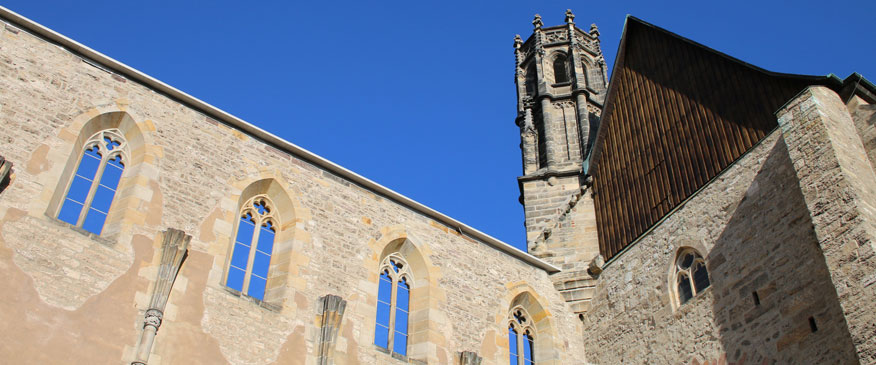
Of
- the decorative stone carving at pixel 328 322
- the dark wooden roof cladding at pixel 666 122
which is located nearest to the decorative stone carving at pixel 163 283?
the decorative stone carving at pixel 328 322

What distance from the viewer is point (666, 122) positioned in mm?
15094

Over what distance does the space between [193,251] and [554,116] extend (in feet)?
36.9

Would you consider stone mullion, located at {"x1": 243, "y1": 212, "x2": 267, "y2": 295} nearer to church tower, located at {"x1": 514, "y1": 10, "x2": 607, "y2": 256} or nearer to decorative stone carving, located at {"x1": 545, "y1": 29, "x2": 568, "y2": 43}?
church tower, located at {"x1": 514, "y1": 10, "x2": 607, "y2": 256}

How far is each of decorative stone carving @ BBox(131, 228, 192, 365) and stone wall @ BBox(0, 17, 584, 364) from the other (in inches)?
5.4

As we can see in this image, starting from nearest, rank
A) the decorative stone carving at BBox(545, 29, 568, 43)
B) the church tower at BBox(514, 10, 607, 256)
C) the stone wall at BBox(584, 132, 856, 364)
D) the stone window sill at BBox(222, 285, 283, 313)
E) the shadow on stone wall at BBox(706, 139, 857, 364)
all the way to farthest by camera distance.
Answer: the shadow on stone wall at BBox(706, 139, 857, 364) < the stone wall at BBox(584, 132, 856, 364) < the stone window sill at BBox(222, 285, 283, 313) < the church tower at BBox(514, 10, 607, 256) < the decorative stone carving at BBox(545, 29, 568, 43)

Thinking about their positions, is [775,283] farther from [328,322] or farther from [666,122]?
[328,322]

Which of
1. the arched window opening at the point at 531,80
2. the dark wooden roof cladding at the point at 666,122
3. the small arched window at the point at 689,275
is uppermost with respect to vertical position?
the arched window opening at the point at 531,80

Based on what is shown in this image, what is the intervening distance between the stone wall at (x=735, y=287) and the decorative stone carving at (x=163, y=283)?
292 inches

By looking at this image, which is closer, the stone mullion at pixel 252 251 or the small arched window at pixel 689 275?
the stone mullion at pixel 252 251

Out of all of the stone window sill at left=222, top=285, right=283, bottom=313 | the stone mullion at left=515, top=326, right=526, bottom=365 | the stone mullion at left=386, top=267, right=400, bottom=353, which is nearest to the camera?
the stone window sill at left=222, top=285, right=283, bottom=313

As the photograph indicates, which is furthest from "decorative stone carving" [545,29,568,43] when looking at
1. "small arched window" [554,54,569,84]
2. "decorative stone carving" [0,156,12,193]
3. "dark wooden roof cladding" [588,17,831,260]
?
"decorative stone carving" [0,156,12,193]

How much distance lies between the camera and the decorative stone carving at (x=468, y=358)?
512 inches

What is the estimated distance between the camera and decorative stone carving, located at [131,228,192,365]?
32.6 feet

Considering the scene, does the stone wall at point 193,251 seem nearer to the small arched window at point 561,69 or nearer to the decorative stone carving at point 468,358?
the decorative stone carving at point 468,358
